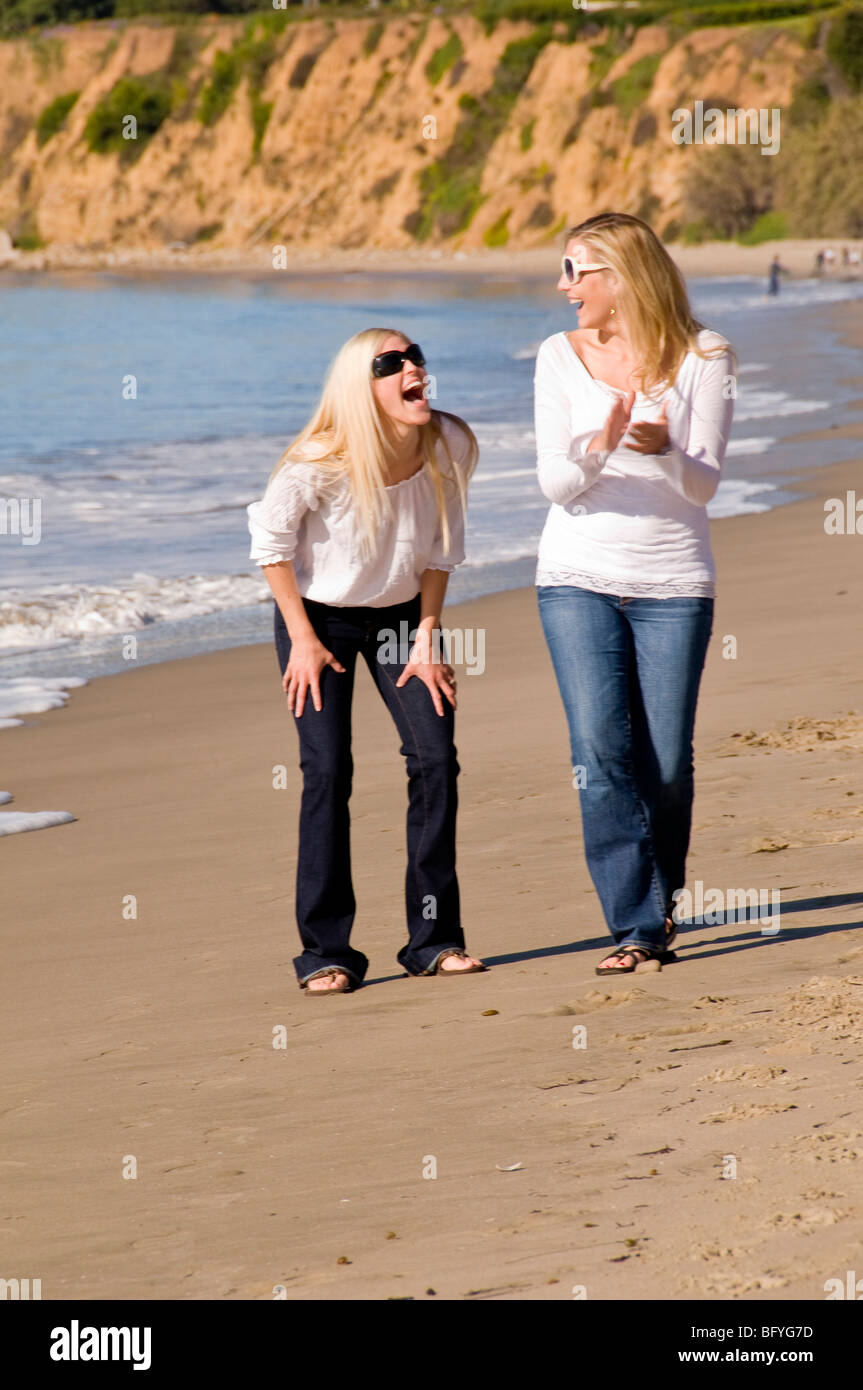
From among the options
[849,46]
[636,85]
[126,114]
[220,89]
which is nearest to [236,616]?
[849,46]

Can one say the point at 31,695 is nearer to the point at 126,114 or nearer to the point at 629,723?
the point at 629,723

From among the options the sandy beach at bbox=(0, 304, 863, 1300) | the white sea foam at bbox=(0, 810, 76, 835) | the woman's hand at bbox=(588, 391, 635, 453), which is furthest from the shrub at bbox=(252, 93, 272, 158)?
the woman's hand at bbox=(588, 391, 635, 453)

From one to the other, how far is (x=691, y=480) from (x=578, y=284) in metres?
0.52

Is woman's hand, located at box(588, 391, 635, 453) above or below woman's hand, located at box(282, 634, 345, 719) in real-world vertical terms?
above

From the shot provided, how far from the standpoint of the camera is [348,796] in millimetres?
4285

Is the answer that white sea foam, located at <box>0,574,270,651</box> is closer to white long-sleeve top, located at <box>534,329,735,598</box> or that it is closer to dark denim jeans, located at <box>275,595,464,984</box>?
dark denim jeans, located at <box>275,595,464,984</box>

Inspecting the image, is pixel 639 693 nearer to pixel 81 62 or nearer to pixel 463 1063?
pixel 463 1063

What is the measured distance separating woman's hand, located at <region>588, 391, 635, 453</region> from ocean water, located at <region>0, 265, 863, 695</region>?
485cm

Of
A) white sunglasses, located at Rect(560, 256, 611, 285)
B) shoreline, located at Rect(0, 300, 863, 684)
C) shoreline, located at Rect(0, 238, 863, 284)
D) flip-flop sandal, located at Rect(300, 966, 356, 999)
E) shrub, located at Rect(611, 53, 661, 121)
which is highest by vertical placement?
shrub, located at Rect(611, 53, 661, 121)

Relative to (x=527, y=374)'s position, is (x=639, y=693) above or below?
below

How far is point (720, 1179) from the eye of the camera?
2826 mm

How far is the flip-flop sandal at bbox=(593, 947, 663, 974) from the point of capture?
4.07m

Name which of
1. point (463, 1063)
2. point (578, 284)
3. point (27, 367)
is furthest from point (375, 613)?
point (27, 367)

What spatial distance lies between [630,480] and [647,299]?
0.41m
